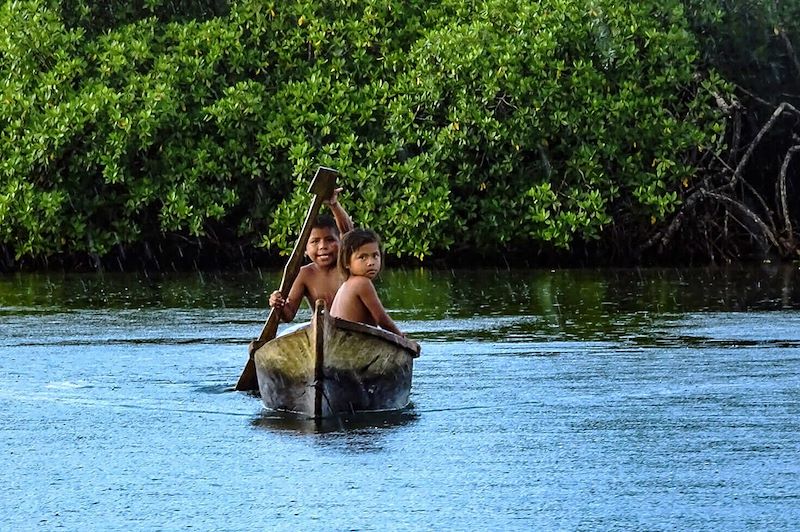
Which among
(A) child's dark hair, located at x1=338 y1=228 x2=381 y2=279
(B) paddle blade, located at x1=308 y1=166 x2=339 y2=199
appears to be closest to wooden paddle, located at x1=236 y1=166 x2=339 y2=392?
(B) paddle blade, located at x1=308 y1=166 x2=339 y2=199

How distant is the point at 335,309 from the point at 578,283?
467 inches

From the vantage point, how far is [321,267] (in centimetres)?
1144

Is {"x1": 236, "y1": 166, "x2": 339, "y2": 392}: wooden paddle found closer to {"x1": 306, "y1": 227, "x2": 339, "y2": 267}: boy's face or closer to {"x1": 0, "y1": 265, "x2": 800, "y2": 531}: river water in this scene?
{"x1": 306, "y1": 227, "x2": 339, "y2": 267}: boy's face

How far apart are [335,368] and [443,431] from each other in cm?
76

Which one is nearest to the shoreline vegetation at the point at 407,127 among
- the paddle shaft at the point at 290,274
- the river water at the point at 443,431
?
the river water at the point at 443,431

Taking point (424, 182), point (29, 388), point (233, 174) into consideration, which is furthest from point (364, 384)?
point (233, 174)

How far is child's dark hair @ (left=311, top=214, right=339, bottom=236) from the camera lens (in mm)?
11318

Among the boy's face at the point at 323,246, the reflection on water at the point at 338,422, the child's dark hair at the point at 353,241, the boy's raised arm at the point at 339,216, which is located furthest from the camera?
the boy's face at the point at 323,246

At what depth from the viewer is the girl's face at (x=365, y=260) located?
10500mm

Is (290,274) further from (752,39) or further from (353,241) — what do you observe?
(752,39)

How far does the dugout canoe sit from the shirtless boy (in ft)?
3.47

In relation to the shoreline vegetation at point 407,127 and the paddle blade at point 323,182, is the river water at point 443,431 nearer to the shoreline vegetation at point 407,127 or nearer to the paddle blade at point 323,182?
the paddle blade at point 323,182

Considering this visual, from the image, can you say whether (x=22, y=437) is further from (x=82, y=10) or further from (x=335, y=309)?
(x=82, y=10)

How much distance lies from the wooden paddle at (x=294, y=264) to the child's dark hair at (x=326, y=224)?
83 mm
